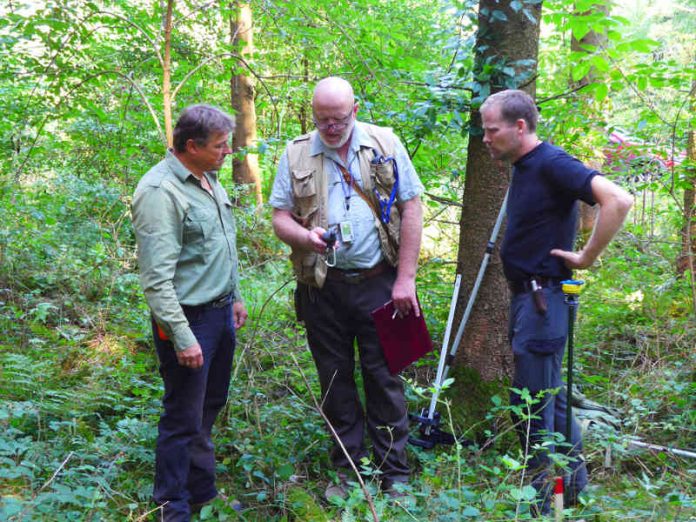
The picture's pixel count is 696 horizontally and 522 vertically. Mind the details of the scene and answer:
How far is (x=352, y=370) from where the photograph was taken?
145 inches

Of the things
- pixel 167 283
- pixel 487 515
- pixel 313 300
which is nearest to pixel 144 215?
pixel 167 283

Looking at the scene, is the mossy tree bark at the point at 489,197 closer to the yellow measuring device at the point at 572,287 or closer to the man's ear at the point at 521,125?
the man's ear at the point at 521,125

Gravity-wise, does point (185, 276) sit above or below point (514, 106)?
below

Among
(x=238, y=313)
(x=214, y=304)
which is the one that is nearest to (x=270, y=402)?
(x=238, y=313)

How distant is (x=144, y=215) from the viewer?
9.42 feet

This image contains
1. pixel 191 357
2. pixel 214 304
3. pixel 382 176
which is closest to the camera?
pixel 191 357

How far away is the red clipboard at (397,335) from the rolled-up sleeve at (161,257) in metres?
1.07

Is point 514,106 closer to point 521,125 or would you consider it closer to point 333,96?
point 521,125

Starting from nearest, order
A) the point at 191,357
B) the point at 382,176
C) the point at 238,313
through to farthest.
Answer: the point at 191,357, the point at 382,176, the point at 238,313

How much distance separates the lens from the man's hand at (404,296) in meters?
3.41

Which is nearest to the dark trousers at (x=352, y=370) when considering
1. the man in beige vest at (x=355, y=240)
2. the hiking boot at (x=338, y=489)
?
the man in beige vest at (x=355, y=240)

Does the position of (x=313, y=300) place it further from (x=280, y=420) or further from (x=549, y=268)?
(x=549, y=268)

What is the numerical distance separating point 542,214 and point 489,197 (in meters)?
1.16

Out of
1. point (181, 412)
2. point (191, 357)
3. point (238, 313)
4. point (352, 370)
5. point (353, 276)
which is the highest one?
point (353, 276)
